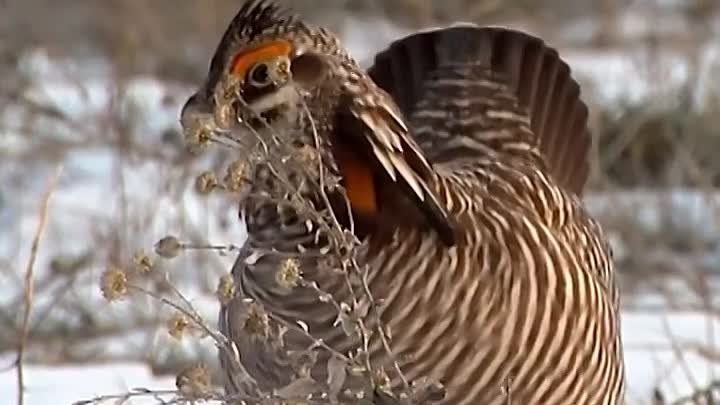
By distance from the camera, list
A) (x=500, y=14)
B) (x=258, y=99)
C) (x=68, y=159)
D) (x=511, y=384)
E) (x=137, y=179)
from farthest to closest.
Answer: (x=500, y=14) → (x=68, y=159) → (x=137, y=179) → (x=511, y=384) → (x=258, y=99)

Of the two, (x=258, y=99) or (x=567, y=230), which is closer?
(x=258, y=99)

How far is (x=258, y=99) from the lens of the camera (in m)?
3.07

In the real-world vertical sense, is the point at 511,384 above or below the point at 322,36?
below

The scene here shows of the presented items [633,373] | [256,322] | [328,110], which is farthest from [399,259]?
[633,373]

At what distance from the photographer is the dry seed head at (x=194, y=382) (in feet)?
8.77

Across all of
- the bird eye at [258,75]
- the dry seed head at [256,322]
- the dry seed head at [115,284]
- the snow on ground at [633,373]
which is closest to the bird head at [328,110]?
the bird eye at [258,75]

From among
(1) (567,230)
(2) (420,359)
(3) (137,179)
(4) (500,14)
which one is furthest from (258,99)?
(4) (500,14)

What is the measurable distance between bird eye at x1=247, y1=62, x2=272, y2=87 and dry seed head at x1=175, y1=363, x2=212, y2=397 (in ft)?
1.74

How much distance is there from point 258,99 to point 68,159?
420 centimetres

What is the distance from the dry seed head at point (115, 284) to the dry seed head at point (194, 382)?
0.47 ft

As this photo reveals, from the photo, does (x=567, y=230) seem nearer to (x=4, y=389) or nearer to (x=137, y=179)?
(x=4, y=389)

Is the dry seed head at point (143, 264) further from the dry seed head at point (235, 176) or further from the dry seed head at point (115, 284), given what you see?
the dry seed head at point (235, 176)

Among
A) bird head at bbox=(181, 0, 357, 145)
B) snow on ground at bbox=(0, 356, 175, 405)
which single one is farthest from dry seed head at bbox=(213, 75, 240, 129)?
snow on ground at bbox=(0, 356, 175, 405)

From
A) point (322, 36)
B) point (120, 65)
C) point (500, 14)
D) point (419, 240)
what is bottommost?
point (419, 240)
